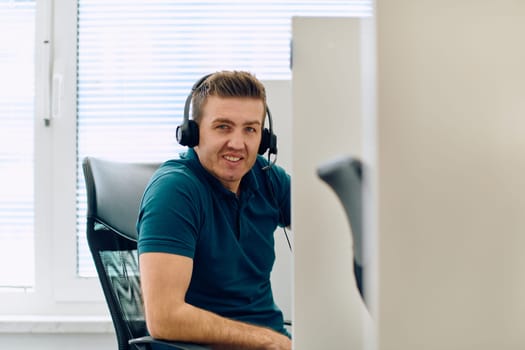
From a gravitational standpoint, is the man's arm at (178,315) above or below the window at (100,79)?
below

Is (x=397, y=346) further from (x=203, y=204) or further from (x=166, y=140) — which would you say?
(x=166, y=140)

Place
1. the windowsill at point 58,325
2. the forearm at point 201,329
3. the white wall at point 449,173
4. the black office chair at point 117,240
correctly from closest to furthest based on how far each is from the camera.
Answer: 1. the white wall at point 449,173
2. the forearm at point 201,329
3. the black office chair at point 117,240
4. the windowsill at point 58,325

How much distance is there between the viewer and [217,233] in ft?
4.19

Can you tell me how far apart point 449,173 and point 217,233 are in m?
0.91

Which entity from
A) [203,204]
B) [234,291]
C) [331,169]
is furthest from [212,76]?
[331,169]

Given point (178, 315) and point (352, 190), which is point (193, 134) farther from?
point (352, 190)

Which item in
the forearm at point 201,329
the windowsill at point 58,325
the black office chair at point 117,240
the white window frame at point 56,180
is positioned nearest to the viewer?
the forearm at point 201,329

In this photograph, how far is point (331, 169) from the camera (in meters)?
0.54

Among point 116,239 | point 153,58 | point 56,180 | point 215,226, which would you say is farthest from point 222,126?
point 56,180

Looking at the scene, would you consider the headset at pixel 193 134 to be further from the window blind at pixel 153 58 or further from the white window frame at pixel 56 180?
the white window frame at pixel 56 180

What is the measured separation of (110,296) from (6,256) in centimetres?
88

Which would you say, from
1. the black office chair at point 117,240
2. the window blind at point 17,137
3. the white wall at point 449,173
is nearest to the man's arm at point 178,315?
the black office chair at point 117,240

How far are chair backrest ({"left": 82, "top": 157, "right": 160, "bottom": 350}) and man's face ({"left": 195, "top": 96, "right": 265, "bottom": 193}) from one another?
215 mm

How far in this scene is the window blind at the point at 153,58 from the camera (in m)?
1.94
